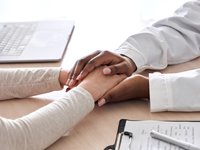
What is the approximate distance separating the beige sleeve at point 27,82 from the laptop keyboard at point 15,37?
0.21 meters

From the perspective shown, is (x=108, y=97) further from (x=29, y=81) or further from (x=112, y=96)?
(x=29, y=81)

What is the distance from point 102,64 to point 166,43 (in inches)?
8.7

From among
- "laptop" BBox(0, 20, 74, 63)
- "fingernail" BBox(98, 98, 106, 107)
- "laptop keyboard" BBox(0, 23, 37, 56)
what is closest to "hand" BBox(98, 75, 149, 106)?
"fingernail" BBox(98, 98, 106, 107)

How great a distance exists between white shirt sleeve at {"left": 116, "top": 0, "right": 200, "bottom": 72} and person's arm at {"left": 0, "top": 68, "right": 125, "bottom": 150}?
0.67 feet

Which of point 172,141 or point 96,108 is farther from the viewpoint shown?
point 96,108

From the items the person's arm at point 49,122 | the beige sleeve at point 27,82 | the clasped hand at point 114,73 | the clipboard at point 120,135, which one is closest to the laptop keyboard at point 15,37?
the beige sleeve at point 27,82

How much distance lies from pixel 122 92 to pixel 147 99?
0.06 m

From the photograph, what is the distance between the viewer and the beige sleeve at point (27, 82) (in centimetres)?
102

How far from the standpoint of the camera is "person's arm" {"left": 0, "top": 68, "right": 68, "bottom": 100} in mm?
1024

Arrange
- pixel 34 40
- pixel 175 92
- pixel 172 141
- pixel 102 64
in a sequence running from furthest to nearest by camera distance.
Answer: pixel 34 40, pixel 102 64, pixel 175 92, pixel 172 141

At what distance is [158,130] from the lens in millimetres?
808

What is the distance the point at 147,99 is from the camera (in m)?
0.96

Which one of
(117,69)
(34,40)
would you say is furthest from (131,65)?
(34,40)

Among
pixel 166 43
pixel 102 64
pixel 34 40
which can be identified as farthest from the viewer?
pixel 34 40
